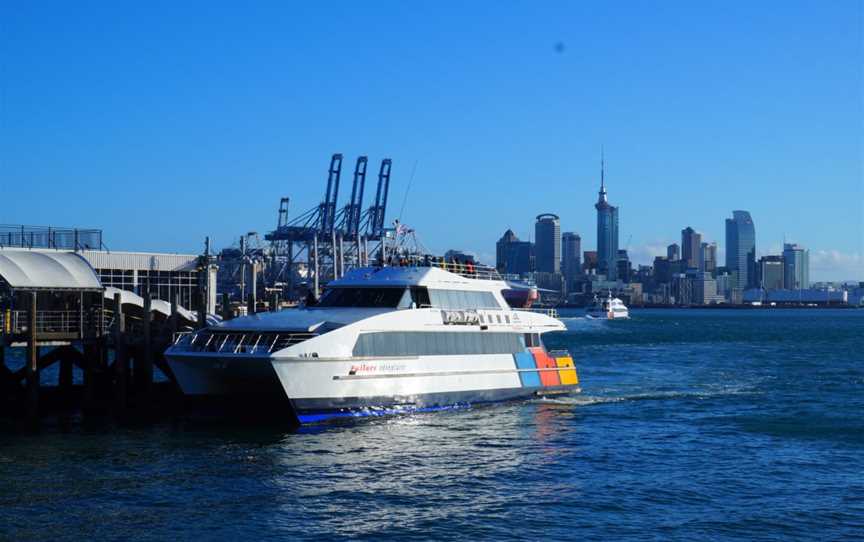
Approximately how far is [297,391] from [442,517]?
958 cm

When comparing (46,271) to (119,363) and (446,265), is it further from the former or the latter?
(446,265)

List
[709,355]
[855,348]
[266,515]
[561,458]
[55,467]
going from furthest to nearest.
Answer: [855,348] < [709,355] < [561,458] < [55,467] < [266,515]

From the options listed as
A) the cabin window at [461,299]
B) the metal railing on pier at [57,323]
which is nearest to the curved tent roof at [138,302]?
the metal railing on pier at [57,323]

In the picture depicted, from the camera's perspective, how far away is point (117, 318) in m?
34.2

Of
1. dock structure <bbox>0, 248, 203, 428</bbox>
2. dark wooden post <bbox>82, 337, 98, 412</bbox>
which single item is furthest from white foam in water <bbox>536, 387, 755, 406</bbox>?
dark wooden post <bbox>82, 337, 98, 412</bbox>

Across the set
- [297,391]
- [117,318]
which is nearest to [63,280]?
[117,318]

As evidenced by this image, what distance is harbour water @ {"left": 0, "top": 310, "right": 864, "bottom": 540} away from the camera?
2019cm

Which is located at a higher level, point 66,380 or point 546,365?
point 546,365

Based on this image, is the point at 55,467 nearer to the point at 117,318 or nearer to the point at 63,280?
the point at 117,318

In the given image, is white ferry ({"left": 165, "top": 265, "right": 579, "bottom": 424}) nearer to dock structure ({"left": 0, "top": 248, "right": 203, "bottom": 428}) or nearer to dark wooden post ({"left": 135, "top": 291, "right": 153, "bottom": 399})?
dark wooden post ({"left": 135, "top": 291, "right": 153, "bottom": 399})

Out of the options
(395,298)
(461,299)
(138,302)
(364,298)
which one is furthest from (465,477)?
(138,302)

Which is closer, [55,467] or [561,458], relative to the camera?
[55,467]

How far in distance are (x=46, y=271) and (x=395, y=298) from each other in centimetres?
1274

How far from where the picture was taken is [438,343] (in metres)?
34.0
